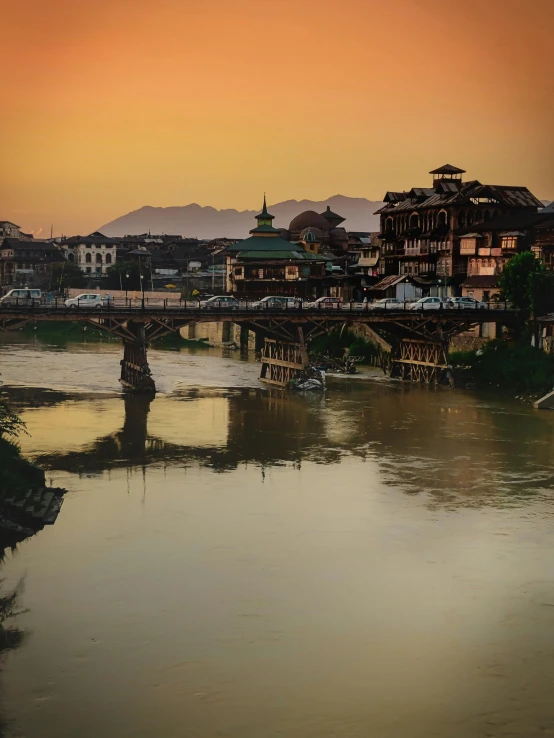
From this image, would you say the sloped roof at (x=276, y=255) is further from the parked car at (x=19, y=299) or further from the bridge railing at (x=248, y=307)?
the bridge railing at (x=248, y=307)

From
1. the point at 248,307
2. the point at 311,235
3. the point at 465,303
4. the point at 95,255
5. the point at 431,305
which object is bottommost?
the point at 248,307

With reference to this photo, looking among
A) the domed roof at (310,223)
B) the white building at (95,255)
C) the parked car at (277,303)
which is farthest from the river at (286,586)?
the white building at (95,255)

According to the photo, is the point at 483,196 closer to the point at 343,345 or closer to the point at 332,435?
the point at 343,345

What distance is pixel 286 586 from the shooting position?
2538 centimetres

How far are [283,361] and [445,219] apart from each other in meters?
28.0

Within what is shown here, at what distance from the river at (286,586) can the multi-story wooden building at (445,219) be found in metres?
41.2

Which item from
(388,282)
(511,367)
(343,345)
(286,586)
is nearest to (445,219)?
(388,282)

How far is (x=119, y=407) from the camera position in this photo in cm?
5481

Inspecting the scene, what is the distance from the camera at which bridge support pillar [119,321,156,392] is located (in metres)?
60.3

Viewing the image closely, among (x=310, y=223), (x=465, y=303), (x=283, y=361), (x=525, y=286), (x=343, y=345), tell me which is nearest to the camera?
(x=283, y=361)

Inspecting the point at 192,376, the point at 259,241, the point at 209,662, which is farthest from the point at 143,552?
the point at 259,241

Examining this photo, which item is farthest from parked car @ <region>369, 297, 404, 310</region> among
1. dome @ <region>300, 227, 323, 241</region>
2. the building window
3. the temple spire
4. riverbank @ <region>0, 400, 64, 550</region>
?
dome @ <region>300, 227, 323, 241</region>

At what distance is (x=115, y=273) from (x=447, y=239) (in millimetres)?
64081

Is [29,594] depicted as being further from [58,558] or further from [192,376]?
[192,376]
